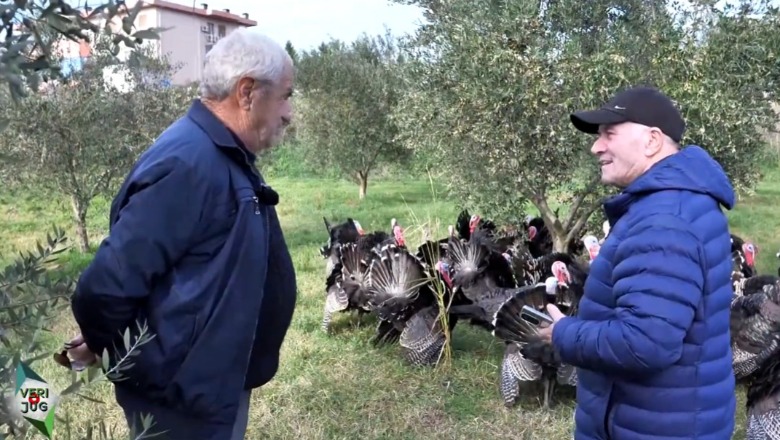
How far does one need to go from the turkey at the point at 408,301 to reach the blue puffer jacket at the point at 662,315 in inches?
127

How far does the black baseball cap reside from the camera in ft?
7.34

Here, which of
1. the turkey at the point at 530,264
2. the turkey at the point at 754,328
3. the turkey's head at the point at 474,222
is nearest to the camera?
the turkey at the point at 754,328

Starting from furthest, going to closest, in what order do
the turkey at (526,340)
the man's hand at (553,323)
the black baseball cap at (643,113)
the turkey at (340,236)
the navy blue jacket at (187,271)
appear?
the turkey at (340,236) → the turkey at (526,340) → the man's hand at (553,323) → the black baseball cap at (643,113) → the navy blue jacket at (187,271)

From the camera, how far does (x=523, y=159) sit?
5.66 metres

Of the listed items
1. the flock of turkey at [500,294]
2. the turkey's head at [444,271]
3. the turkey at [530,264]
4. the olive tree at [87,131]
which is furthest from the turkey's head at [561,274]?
the olive tree at [87,131]

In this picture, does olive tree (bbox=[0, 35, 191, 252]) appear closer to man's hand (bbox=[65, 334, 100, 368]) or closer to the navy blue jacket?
man's hand (bbox=[65, 334, 100, 368])

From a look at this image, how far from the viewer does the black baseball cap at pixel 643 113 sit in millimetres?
2236

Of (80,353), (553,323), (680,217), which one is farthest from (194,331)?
(680,217)

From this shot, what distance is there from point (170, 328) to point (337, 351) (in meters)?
4.10

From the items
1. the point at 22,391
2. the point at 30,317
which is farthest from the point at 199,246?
the point at 22,391

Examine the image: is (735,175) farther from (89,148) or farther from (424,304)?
(89,148)

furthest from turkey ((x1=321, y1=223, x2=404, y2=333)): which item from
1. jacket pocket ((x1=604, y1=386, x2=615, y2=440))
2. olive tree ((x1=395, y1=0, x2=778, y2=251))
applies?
jacket pocket ((x1=604, y1=386, x2=615, y2=440))

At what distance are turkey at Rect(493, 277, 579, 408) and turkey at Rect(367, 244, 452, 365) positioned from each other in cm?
78

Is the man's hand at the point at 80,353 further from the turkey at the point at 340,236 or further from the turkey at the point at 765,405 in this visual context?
the turkey at the point at 340,236
